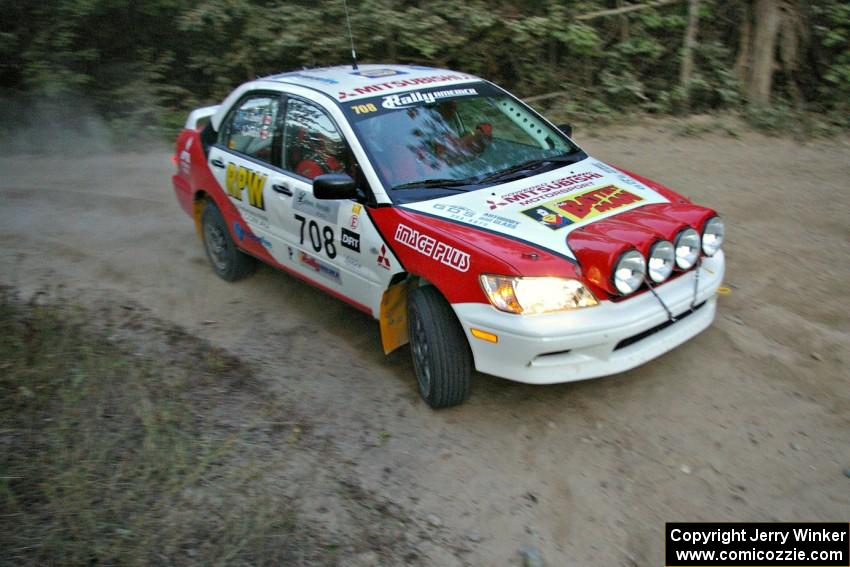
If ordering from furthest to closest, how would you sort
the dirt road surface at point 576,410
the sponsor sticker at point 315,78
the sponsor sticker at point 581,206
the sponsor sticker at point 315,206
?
the sponsor sticker at point 315,78, the sponsor sticker at point 315,206, the sponsor sticker at point 581,206, the dirt road surface at point 576,410

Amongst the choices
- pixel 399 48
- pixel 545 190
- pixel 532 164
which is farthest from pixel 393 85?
pixel 399 48

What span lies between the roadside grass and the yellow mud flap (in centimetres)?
74

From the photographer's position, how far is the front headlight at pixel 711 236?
13.6ft

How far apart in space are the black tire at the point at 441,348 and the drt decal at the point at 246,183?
1682 mm

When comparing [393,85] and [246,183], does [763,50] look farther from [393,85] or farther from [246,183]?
[246,183]

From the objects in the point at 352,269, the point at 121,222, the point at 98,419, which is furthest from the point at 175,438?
the point at 121,222

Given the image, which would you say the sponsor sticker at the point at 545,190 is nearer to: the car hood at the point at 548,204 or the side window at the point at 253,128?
the car hood at the point at 548,204

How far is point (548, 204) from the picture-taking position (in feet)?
13.7

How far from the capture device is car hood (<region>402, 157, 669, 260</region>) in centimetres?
390

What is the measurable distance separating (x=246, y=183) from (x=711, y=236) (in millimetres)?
3145

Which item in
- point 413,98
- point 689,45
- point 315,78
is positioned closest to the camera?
point 413,98

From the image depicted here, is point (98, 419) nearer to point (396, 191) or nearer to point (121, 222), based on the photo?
point (396, 191)

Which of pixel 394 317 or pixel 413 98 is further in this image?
pixel 413 98

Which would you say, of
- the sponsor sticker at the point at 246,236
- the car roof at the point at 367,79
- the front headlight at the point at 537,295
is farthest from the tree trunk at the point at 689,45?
the front headlight at the point at 537,295
